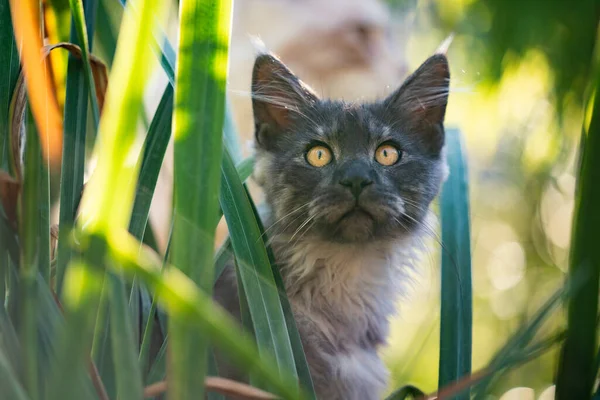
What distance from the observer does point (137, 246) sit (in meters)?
0.80

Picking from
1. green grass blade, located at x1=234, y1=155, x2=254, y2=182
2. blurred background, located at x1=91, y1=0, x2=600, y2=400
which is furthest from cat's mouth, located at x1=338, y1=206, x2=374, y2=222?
blurred background, located at x1=91, y1=0, x2=600, y2=400

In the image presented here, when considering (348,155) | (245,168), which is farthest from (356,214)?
(245,168)

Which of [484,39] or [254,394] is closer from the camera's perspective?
[254,394]

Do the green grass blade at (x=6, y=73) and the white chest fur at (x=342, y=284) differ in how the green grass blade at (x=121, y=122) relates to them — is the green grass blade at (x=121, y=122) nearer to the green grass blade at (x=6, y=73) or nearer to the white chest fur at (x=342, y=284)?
the green grass blade at (x=6, y=73)

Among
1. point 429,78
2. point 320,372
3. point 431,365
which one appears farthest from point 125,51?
point 431,365

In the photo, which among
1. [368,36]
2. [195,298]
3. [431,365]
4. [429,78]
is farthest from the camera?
[368,36]

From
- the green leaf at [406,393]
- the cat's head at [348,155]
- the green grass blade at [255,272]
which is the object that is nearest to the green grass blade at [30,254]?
the green grass blade at [255,272]

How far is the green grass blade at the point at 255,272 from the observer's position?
88cm

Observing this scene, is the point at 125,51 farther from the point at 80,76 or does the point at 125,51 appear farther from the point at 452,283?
the point at 452,283

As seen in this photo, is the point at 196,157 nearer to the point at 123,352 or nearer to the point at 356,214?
the point at 123,352

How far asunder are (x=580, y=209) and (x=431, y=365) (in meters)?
2.35

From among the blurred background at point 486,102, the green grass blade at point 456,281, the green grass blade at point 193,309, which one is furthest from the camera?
the blurred background at point 486,102

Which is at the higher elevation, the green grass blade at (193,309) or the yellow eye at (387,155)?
the yellow eye at (387,155)

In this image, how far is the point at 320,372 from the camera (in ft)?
4.71
